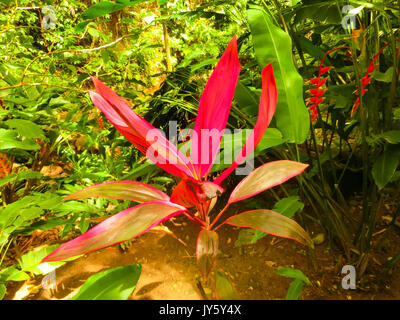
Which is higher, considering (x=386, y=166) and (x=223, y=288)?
(x=386, y=166)

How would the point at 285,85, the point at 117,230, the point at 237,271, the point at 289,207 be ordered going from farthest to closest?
the point at 237,271 < the point at 289,207 < the point at 285,85 < the point at 117,230

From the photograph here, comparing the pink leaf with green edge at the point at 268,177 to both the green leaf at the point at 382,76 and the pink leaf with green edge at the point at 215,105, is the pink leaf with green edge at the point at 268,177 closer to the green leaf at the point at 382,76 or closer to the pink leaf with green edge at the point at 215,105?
the pink leaf with green edge at the point at 215,105

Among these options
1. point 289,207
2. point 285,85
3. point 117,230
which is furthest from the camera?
point 289,207

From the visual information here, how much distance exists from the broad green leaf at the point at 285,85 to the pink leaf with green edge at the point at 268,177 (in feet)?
0.48

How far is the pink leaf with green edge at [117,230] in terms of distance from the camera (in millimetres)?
287

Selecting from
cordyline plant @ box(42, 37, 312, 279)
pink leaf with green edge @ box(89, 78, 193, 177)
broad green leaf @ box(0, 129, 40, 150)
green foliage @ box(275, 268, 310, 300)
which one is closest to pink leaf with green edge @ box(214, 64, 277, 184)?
cordyline plant @ box(42, 37, 312, 279)

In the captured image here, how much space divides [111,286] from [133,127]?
0.23m

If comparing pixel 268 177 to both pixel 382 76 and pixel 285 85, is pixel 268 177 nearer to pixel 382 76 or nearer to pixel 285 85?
pixel 285 85

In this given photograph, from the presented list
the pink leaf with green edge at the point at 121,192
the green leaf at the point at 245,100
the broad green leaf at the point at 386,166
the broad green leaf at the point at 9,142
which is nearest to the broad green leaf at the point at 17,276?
the broad green leaf at the point at 9,142

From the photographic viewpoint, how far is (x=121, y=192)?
1.16 feet

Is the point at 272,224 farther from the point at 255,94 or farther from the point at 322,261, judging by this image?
the point at 322,261

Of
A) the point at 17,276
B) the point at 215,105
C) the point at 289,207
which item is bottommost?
the point at 17,276

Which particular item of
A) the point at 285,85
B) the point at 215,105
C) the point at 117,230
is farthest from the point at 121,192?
the point at 285,85
